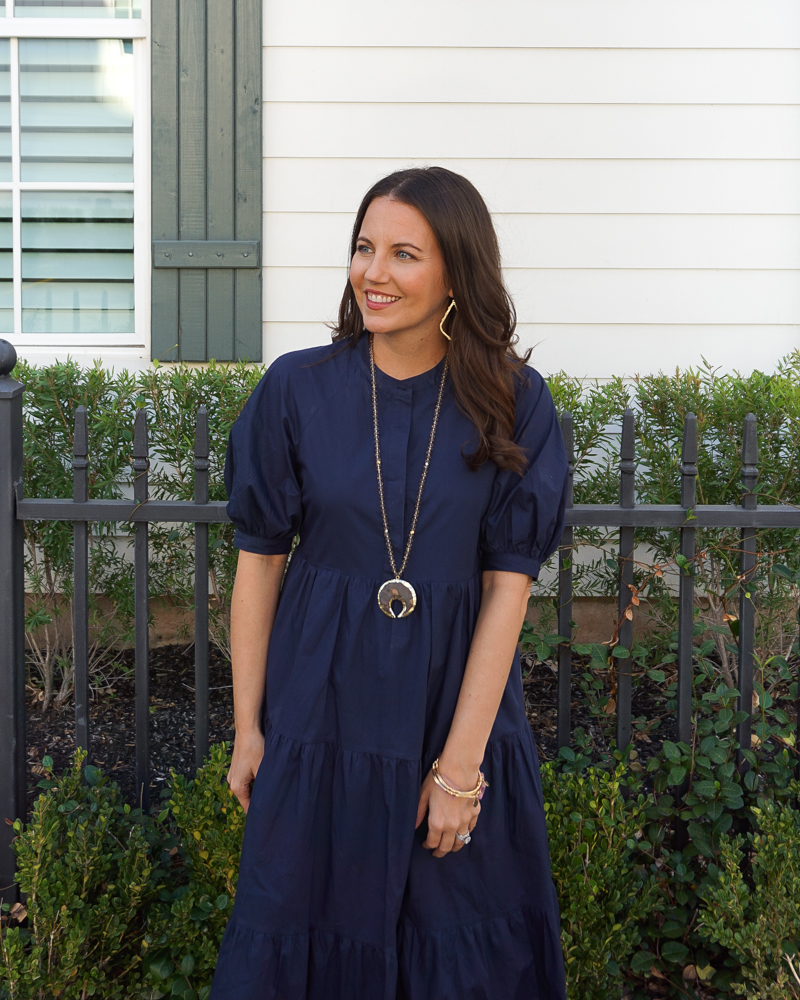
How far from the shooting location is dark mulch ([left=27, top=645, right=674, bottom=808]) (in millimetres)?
3574

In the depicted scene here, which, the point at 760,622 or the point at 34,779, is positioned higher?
the point at 760,622

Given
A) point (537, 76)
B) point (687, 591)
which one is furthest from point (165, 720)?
point (537, 76)

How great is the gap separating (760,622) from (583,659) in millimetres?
849

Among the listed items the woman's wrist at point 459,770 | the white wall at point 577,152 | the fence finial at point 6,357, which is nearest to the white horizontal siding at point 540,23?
the white wall at point 577,152

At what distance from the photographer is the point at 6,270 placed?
4754mm

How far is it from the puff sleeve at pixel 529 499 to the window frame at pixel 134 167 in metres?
3.04

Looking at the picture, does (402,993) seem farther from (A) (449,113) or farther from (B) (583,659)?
(A) (449,113)

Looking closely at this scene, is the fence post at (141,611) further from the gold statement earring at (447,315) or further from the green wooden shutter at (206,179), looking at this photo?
the green wooden shutter at (206,179)

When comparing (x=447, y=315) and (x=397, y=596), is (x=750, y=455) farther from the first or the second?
(x=397, y=596)

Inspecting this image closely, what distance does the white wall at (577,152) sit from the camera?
437 centimetres

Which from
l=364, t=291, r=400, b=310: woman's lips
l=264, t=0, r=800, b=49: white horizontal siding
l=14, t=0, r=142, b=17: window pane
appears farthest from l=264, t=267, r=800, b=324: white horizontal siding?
l=364, t=291, r=400, b=310: woman's lips

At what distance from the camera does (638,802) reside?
2729 millimetres

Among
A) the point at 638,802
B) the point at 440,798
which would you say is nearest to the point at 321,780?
the point at 440,798

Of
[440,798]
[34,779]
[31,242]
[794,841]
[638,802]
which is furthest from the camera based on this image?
[31,242]
